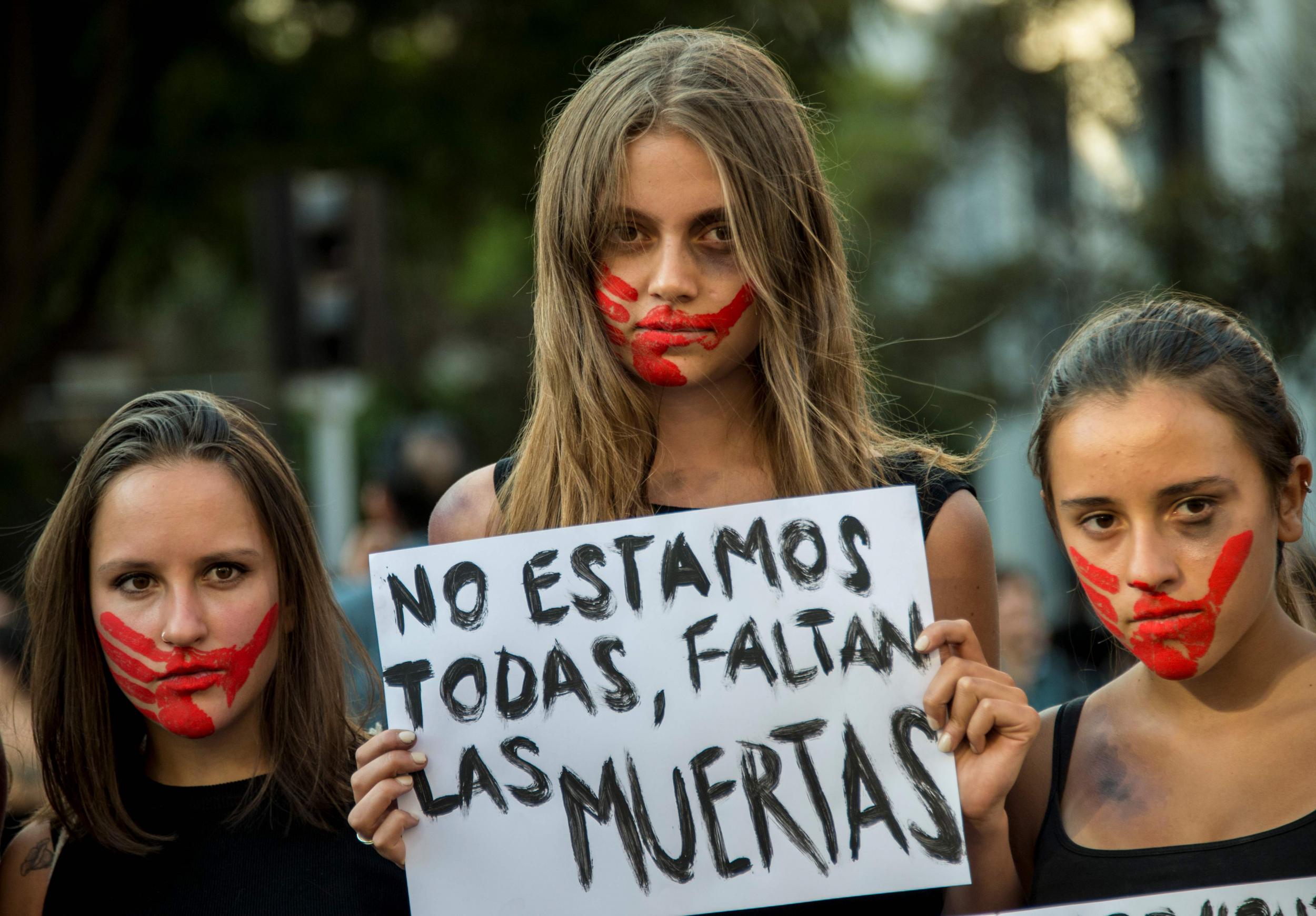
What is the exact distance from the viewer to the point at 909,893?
2.20 meters

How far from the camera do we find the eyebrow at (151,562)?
7.76 ft

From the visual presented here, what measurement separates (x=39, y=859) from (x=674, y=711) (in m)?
1.16

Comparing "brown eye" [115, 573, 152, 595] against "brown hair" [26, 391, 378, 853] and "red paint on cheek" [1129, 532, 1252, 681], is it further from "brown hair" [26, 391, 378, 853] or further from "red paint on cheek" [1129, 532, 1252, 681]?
"red paint on cheek" [1129, 532, 1252, 681]

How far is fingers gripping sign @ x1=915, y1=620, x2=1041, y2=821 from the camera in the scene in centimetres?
202

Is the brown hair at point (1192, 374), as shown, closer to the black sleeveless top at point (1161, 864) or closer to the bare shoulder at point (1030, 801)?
the bare shoulder at point (1030, 801)

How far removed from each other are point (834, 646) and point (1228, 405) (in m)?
0.68

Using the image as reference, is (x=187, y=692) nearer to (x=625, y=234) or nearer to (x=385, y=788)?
(x=385, y=788)

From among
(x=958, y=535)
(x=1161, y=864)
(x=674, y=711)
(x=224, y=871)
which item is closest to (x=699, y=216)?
(x=958, y=535)

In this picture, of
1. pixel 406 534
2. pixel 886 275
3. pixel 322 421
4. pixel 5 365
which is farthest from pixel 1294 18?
pixel 886 275

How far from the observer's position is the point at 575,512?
2.35 meters

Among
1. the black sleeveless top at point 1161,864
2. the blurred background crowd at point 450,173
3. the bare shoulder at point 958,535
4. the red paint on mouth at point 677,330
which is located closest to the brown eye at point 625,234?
the red paint on mouth at point 677,330

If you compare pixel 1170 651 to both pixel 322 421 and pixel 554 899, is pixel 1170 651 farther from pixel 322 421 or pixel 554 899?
pixel 322 421

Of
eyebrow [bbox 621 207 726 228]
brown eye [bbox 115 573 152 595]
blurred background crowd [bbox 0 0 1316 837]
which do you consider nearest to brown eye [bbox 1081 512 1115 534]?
eyebrow [bbox 621 207 726 228]

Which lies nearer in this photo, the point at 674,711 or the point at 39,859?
the point at 674,711
